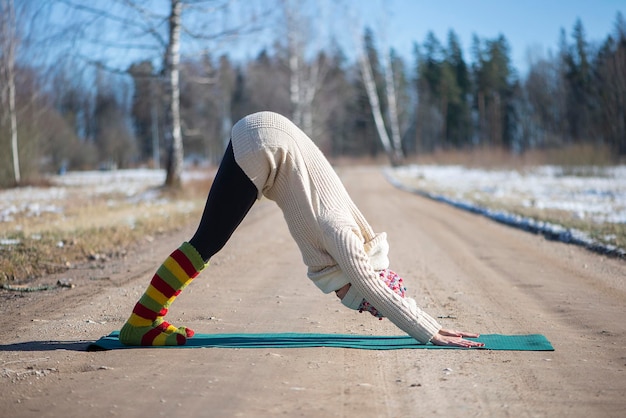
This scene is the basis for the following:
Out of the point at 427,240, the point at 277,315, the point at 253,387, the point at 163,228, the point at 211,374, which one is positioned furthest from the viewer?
the point at 163,228

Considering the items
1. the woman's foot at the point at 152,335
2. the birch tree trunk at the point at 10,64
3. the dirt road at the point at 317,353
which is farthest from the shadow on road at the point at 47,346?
the birch tree trunk at the point at 10,64

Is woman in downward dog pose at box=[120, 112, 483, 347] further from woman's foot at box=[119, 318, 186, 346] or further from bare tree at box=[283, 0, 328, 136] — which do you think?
bare tree at box=[283, 0, 328, 136]

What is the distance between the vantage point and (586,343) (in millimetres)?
4113

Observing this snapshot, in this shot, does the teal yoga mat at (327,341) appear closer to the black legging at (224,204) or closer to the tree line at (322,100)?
the black legging at (224,204)

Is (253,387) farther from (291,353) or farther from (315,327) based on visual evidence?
(315,327)

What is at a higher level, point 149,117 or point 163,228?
point 149,117

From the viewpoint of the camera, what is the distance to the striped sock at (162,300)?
382cm

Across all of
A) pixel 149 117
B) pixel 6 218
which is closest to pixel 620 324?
pixel 6 218

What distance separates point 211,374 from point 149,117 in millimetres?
74200

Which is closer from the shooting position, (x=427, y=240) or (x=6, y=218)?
(x=427, y=240)

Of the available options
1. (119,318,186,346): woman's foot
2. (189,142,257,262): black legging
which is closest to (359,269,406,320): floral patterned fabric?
(189,142,257,262): black legging

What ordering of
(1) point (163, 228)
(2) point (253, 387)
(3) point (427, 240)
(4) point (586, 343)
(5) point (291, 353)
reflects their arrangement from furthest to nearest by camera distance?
(1) point (163, 228) → (3) point (427, 240) → (4) point (586, 343) → (5) point (291, 353) → (2) point (253, 387)

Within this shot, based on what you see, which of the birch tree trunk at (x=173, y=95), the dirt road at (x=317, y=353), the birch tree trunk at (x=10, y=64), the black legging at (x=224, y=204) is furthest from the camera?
the birch tree trunk at (x=10, y=64)

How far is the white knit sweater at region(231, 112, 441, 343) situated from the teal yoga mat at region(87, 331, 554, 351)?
316mm
